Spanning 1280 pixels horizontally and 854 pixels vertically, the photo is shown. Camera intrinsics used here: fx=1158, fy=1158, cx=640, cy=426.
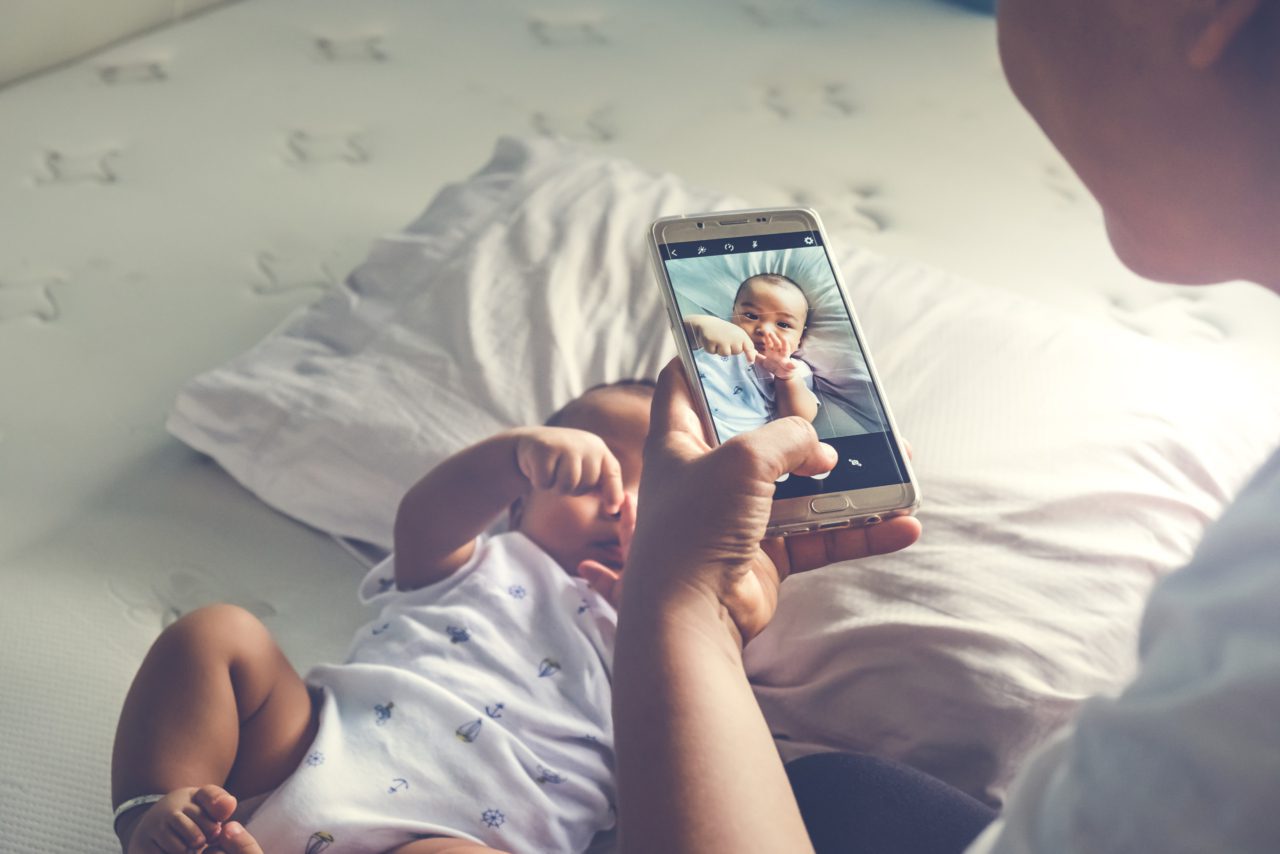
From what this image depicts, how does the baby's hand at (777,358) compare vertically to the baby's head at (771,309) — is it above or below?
below

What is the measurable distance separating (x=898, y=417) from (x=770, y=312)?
0.96 feet

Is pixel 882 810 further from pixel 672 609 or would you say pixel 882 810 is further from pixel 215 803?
pixel 215 803

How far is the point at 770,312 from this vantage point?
0.86 metres

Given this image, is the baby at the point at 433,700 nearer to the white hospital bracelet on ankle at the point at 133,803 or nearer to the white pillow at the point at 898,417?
the white hospital bracelet on ankle at the point at 133,803

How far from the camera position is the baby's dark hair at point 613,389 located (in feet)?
3.69

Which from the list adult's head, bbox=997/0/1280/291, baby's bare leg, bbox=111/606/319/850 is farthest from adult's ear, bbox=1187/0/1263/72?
baby's bare leg, bbox=111/606/319/850

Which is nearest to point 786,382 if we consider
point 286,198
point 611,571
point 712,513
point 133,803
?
point 712,513

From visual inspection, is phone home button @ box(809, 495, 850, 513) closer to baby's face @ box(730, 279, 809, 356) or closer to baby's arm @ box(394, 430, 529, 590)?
baby's face @ box(730, 279, 809, 356)

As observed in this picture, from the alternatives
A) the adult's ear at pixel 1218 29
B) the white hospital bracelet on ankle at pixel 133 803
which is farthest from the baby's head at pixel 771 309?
the white hospital bracelet on ankle at pixel 133 803

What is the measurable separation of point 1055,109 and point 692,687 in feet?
1.16

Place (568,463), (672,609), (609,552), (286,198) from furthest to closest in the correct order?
(286,198), (609,552), (568,463), (672,609)

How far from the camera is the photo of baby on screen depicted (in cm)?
82

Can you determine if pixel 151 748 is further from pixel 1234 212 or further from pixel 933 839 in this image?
pixel 1234 212

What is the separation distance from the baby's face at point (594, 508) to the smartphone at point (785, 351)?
0.23 m
